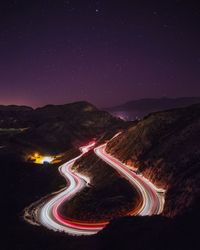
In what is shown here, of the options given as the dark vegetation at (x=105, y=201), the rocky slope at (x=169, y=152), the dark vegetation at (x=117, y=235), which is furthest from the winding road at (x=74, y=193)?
the dark vegetation at (x=117, y=235)

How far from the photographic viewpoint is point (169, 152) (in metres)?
59.5

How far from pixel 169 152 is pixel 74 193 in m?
21.2

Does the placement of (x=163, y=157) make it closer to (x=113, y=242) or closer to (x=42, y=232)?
(x=42, y=232)

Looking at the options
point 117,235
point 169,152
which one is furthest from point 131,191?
point 117,235

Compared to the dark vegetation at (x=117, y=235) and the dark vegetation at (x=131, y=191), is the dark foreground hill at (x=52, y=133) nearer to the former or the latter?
the dark vegetation at (x=131, y=191)

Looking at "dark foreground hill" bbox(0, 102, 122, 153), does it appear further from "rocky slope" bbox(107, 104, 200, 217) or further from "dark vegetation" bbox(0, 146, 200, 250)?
"dark vegetation" bbox(0, 146, 200, 250)

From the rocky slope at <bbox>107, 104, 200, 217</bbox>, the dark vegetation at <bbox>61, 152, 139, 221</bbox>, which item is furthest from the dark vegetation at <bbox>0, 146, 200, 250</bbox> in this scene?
the rocky slope at <bbox>107, 104, 200, 217</bbox>

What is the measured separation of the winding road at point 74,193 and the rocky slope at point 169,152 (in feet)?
6.10

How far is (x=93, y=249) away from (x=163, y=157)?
3226cm

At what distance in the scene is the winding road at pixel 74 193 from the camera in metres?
42.4

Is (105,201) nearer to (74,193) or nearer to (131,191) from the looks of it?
(131,191)

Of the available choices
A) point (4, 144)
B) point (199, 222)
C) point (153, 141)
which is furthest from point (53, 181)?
Answer: point (4, 144)

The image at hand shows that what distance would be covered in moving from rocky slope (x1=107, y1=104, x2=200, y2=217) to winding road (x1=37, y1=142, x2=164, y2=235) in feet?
6.10

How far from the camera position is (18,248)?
36.1 m
